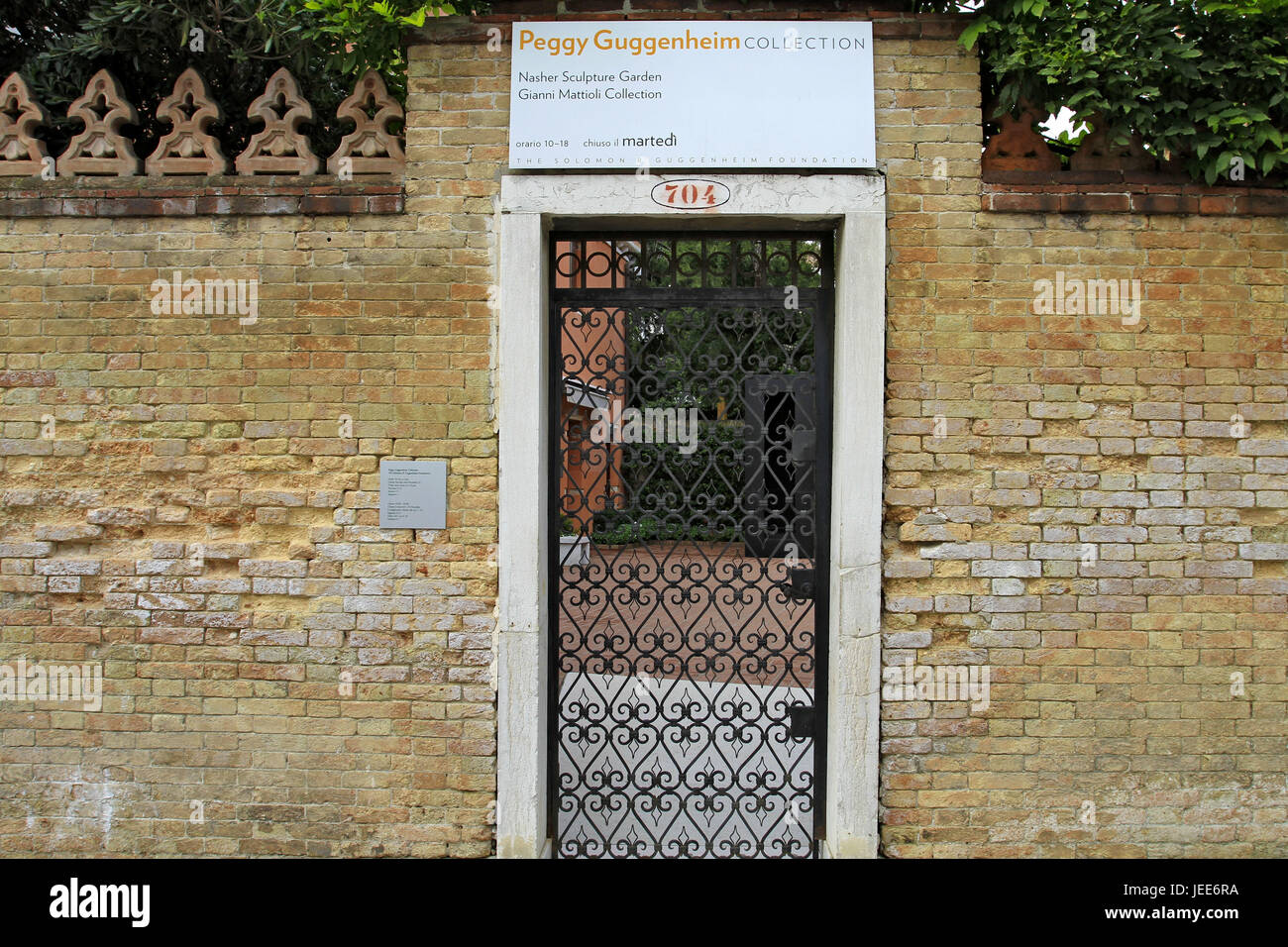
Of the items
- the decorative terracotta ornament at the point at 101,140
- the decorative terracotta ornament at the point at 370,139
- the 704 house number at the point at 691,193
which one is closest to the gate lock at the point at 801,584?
the 704 house number at the point at 691,193

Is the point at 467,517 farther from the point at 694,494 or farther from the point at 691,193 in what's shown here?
the point at 691,193

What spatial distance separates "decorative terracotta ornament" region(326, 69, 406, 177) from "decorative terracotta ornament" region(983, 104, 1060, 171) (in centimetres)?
287

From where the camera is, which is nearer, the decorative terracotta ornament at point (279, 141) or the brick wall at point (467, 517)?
the brick wall at point (467, 517)

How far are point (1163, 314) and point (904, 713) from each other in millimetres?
2210

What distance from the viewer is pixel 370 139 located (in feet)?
12.2

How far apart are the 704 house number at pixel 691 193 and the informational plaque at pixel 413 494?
162 cm

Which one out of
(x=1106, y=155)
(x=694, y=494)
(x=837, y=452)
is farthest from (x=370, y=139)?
(x=1106, y=155)

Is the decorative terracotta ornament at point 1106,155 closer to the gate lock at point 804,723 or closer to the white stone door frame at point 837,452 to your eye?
the white stone door frame at point 837,452

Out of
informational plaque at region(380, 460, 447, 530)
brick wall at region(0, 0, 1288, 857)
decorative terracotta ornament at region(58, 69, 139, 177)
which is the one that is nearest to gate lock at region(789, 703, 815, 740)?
brick wall at region(0, 0, 1288, 857)

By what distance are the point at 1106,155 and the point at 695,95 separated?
1.98 m

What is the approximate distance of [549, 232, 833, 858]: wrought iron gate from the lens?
3.78 metres

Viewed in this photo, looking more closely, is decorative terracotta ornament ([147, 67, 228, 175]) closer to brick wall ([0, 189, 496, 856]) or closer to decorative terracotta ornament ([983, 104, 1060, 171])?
brick wall ([0, 189, 496, 856])

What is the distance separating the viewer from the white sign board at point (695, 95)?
355 centimetres

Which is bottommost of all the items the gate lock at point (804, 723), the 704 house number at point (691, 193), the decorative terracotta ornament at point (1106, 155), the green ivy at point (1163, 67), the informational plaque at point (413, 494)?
the gate lock at point (804, 723)
